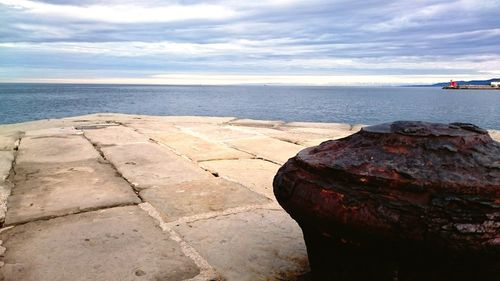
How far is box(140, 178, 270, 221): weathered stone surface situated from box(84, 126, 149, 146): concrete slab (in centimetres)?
261

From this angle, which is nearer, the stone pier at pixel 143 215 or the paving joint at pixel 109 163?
the stone pier at pixel 143 215

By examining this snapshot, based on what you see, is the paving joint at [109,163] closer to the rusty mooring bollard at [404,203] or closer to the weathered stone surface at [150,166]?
the weathered stone surface at [150,166]

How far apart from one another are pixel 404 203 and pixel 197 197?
7.22 ft

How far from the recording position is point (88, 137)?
20.8ft

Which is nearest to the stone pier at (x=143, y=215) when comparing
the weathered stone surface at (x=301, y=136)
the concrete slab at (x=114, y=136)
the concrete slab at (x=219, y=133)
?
the concrete slab at (x=114, y=136)

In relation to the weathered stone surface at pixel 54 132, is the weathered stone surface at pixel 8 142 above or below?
below

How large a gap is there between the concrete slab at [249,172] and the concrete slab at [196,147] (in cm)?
31

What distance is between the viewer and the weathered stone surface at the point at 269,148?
519 cm

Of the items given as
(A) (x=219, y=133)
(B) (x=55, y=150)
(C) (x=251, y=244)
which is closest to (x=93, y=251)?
(C) (x=251, y=244)

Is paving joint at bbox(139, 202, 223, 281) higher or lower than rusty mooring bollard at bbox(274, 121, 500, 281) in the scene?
lower

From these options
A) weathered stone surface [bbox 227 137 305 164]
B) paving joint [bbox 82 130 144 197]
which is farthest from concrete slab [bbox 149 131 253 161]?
paving joint [bbox 82 130 144 197]

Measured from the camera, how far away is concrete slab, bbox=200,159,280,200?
3.72m

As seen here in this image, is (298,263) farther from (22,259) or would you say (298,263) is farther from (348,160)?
(22,259)

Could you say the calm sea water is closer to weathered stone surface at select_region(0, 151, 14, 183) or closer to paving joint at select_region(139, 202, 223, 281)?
weathered stone surface at select_region(0, 151, 14, 183)
